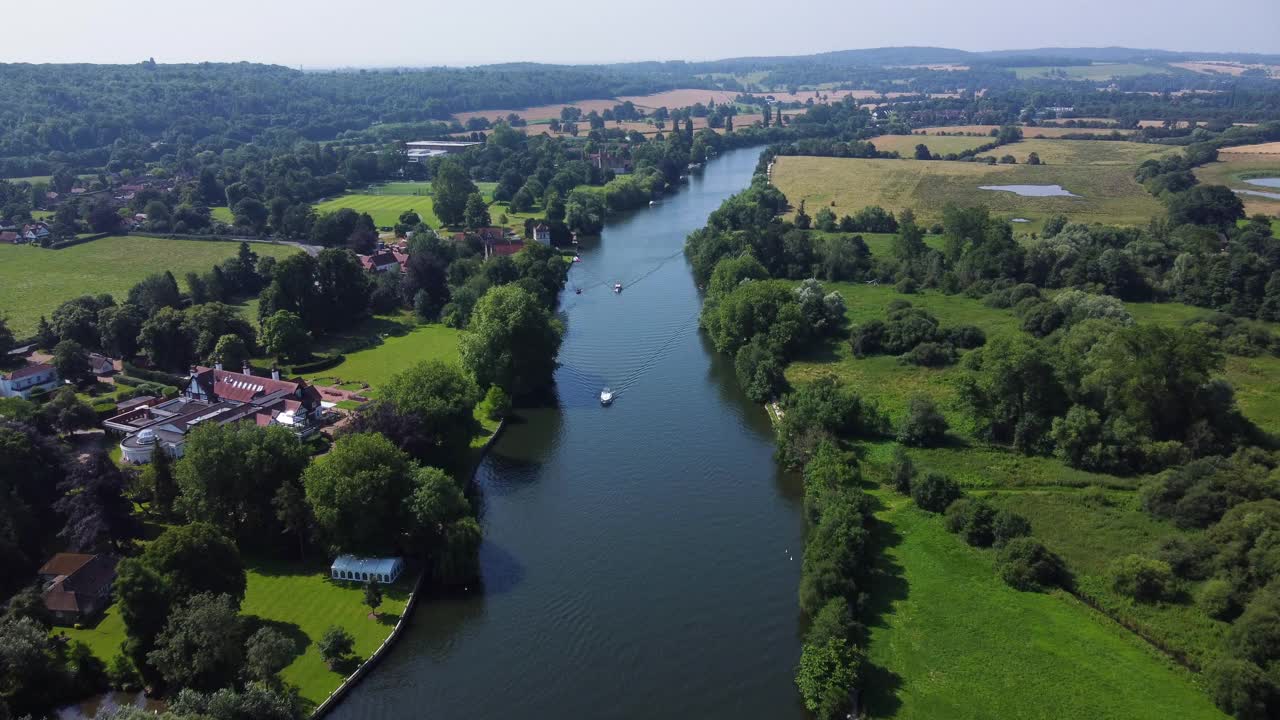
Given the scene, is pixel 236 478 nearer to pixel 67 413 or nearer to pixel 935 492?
pixel 67 413

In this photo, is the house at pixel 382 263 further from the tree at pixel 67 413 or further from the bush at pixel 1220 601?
the bush at pixel 1220 601

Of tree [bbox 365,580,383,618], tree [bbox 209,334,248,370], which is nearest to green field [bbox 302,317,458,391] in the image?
tree [bbox 209,334,248,370]

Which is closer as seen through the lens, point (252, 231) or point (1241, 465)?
point (1241, 465)

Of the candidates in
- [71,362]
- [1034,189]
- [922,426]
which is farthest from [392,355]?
[1034,189]

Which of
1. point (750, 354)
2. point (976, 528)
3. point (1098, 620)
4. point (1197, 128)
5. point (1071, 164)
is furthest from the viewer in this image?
point (1197, 128)

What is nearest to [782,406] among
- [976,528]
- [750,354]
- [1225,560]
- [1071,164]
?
[750,354]

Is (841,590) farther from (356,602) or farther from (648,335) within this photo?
(648,335)

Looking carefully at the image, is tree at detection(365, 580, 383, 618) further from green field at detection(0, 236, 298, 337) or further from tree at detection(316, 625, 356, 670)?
green field at detection(0, 236, 298, 337)
